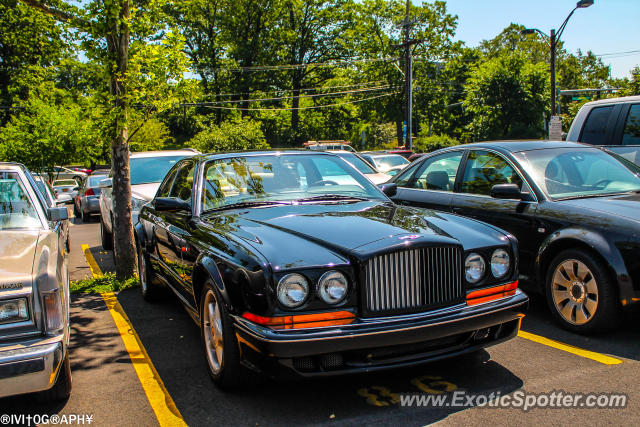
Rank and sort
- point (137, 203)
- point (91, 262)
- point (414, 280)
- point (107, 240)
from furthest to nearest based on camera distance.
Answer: point (107, 240) < point (91, 262) < point (137, 203) < point (414, 280)

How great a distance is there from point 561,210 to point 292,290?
292 cm

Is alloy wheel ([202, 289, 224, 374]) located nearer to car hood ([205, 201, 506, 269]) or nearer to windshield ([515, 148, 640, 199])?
car hood ([205, 201, 506, 269])

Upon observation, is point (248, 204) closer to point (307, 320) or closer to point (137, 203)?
point (307, 320)

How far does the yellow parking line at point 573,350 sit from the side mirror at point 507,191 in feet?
4.18

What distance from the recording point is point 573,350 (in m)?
4.20

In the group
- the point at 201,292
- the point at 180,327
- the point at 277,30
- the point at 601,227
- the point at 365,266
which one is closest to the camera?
the point at 365,266

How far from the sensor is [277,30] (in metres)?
50.5

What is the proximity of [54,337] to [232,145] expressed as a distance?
130 feet

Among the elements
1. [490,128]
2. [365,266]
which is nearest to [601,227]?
[365,266]

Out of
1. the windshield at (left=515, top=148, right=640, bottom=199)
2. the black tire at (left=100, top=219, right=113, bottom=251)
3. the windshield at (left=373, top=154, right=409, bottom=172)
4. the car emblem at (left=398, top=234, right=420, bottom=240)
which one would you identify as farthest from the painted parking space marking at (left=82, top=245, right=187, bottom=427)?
the windshield at (left=373, top=154, right=409, bottom=172)

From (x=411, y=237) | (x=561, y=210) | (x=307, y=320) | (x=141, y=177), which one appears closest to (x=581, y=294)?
(x=561, y=210)

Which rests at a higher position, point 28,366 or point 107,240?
point 28,366

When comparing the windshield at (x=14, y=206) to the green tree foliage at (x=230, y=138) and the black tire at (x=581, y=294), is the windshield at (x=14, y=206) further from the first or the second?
the green tree foliage at (x=230, y=138)

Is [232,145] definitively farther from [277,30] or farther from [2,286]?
[2,286]
